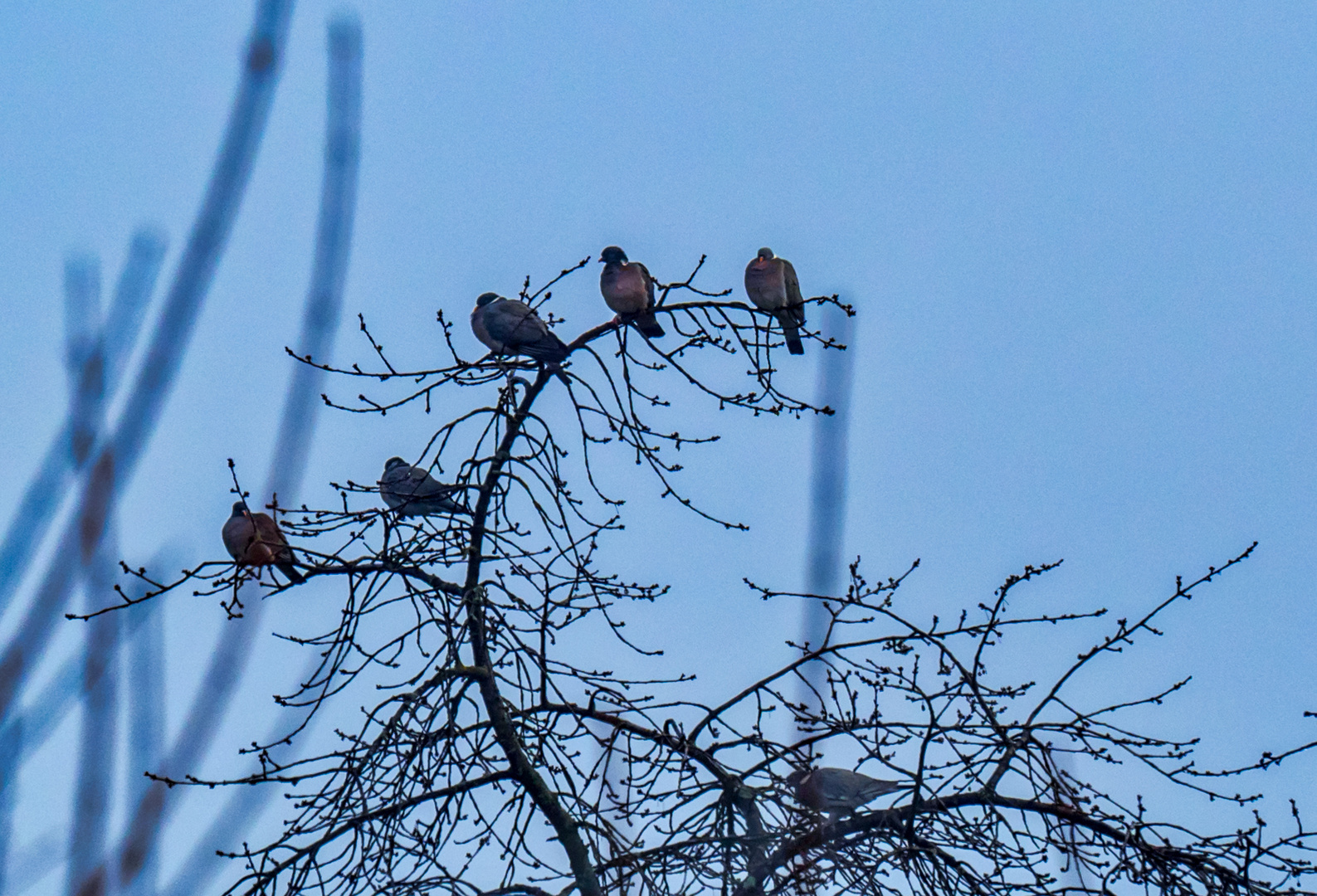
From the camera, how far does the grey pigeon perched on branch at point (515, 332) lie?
5277mm

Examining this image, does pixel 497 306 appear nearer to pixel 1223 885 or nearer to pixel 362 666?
pixel 362 666

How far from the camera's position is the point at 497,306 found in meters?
6.83

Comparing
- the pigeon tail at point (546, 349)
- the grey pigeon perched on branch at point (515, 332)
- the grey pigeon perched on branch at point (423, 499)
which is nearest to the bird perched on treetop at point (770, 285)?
the grey pigeon perched on branch at point (515, 332)

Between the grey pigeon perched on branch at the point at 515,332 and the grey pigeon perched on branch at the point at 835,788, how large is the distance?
1.82m

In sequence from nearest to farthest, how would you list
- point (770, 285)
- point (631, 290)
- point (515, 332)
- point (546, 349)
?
point (546, 349) < point (515, 332) < point (631, 290) < point (770, 285)

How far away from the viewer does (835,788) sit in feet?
17.9

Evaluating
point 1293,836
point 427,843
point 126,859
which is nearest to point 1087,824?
point 1293,836

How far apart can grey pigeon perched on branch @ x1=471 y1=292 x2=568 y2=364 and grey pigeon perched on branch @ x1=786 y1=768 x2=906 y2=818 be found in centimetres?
182

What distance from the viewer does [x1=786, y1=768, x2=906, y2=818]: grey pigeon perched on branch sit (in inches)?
180

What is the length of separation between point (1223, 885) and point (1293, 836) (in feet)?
0.93

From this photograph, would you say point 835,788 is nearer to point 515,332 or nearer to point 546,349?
point 546,349

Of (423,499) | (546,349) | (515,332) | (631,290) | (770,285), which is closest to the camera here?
(423,499)

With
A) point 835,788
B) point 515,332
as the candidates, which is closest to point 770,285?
point 515,332

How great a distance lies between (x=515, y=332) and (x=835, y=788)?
241 centimetres
